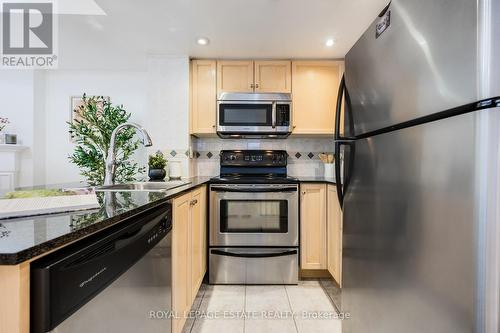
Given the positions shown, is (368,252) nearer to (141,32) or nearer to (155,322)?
(155,322)

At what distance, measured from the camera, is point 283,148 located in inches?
125

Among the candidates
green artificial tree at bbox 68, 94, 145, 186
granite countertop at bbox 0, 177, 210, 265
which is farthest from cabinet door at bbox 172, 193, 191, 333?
green artificial tree at bbox 68, 94, 145, 186

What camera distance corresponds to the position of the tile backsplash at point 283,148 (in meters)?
3.15

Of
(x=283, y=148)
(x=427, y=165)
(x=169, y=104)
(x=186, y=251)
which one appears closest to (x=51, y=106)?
(x=169, y=104)

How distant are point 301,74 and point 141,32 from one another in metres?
1.63

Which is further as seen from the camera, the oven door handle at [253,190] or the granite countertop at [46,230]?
the oven door handle at [253,190]

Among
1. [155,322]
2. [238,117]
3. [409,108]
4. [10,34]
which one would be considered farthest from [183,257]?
[10,34]

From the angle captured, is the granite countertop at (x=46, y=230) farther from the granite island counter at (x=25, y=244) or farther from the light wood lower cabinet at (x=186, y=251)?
the light wood lower cabinet at (x=186, y=251)

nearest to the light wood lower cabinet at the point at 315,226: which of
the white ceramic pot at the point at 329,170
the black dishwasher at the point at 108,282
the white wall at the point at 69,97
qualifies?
the white ceramic pot at the point at 329,170

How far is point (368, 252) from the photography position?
4.05 ft

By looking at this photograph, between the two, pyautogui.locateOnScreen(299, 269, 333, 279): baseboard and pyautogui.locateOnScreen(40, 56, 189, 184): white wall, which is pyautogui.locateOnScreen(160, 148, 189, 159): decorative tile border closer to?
pyautogui.locateOnScreen(40, 56, 189, 184): white wall

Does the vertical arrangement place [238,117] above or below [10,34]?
below

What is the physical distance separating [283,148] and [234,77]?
990mm

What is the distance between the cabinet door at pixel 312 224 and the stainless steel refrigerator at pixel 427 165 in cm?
121
